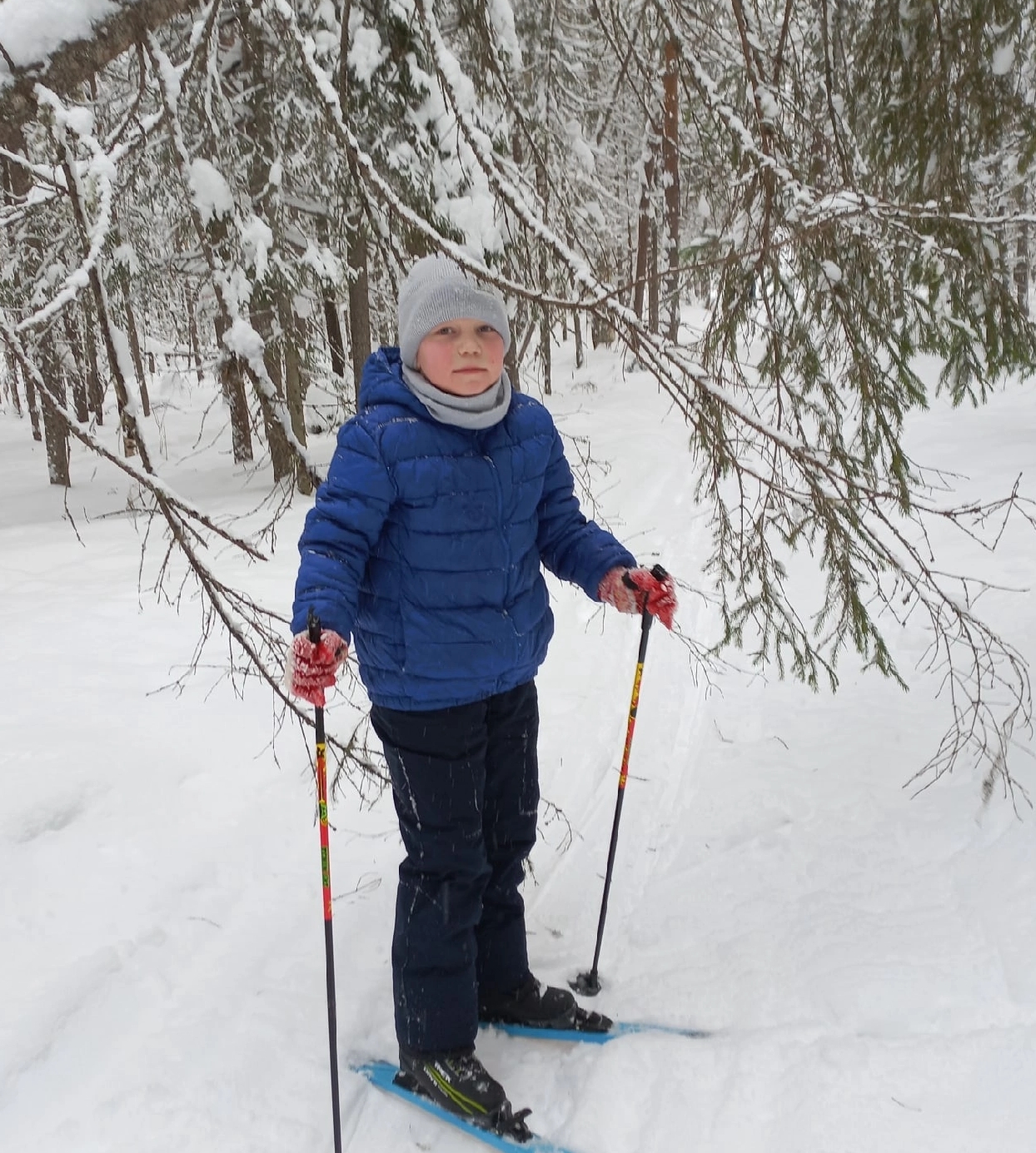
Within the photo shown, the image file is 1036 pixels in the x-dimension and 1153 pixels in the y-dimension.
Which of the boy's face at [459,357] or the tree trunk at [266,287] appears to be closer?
the boy's face at [459,357]

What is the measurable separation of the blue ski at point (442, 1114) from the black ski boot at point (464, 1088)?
12 millimetres

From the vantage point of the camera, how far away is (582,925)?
3.16 m

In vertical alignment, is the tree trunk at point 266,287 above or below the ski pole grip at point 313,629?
above

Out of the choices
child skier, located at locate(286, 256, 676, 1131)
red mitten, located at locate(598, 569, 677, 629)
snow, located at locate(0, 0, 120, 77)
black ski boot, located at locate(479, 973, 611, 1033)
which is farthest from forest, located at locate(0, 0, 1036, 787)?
black ski boot, located at locate(479, 973, 611, 1033)

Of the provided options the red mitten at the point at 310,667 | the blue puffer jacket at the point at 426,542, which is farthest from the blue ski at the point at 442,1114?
the red mitten at the point at 310,667

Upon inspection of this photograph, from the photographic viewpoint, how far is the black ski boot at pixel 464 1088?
2258 millimetres

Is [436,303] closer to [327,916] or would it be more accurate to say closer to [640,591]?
[640,591]

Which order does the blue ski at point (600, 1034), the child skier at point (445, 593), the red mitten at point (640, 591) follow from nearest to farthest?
the child skier at point (445, 593), the red mitten at point (640, 591), the blue ski at point (600, 1034)

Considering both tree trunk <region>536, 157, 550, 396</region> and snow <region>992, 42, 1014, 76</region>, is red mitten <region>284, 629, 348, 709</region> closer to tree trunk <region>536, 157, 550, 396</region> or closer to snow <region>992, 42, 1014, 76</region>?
tree trunk <region>536, 157, 550, 396</region>

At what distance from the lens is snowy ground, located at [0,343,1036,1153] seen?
2.32 meters

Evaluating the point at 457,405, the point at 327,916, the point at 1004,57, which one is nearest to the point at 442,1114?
the point at 327,916

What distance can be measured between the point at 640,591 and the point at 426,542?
695 millimetres

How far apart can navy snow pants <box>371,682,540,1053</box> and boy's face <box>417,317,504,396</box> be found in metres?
0.88

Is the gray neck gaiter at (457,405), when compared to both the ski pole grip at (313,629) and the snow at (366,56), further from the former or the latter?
the snow at (366,56)
